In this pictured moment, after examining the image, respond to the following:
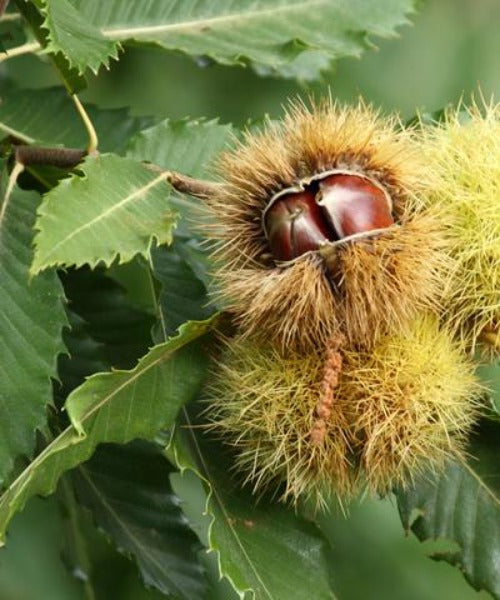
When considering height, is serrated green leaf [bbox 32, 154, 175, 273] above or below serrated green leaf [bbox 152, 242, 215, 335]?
above

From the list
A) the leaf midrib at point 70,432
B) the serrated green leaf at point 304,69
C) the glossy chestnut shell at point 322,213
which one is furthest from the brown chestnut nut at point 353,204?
the serrated green leaf at point 304,69

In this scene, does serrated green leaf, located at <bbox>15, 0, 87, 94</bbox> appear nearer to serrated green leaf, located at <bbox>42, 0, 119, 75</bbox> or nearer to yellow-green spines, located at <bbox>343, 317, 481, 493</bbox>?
serrated green leaf, located at <bbox>42, 0, 119, 75</bbox>

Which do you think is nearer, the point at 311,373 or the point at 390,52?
the point at 311,373

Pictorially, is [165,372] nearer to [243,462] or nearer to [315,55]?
[243,462]

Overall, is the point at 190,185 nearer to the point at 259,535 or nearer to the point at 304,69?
the point at 259,535

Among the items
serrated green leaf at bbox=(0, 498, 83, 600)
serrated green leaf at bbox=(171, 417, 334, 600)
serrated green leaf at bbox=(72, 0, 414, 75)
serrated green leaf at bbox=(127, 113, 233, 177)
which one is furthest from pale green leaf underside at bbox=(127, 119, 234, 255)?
serrated green leaf at bbox=(0, 498, 83, 600)

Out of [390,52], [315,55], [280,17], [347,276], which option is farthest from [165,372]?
[390,52]

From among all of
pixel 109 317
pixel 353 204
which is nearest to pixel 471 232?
pixel 353 204
